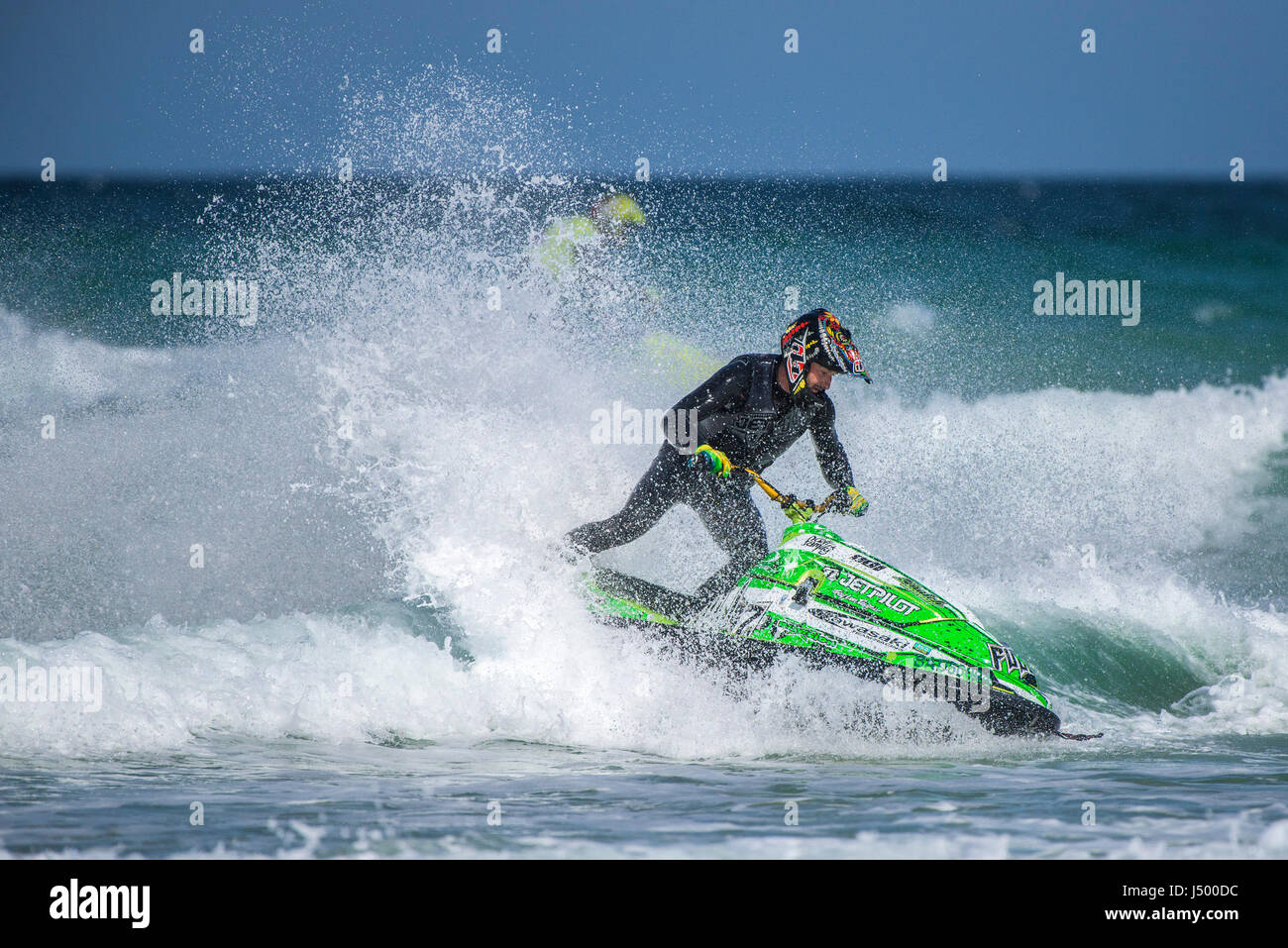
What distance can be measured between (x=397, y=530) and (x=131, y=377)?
6419mm

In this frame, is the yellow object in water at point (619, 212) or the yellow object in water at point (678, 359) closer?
the yellow object in water at point (678, 359)

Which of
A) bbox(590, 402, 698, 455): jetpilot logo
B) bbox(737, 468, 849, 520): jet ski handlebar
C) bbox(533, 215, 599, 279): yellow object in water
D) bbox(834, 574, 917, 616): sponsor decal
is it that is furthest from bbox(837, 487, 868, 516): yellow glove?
bbox(533, 215, 599, 279): yellow object in water

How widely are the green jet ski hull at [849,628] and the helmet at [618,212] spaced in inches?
679

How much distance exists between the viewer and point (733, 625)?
588 centimetres

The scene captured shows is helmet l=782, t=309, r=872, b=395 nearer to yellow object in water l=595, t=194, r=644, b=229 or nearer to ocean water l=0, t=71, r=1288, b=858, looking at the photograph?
ocean water l=0, t=71, r=1288, b=858

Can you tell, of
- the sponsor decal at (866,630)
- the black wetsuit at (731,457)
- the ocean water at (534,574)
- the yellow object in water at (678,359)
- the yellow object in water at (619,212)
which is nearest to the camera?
the ocean water at (534,574)

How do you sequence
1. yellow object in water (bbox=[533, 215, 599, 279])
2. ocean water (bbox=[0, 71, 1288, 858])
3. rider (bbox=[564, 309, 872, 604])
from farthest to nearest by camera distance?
yellow object in water (bbox=[533, 215, 599, 279]) → rider (bbox=[564, 309, 872, 604]) → ocean water (bbox=[0, 71, 1288, 858])

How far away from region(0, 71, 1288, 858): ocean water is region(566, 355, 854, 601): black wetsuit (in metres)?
0.57

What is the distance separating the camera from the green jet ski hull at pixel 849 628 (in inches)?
211

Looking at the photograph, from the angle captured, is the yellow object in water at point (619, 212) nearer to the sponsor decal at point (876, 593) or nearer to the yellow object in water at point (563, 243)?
the yellow object in water at point (563, 243)

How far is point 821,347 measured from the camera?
18.8ft

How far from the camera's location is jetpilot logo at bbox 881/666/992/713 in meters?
5.30

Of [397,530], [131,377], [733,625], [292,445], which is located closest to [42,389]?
[131,377]
